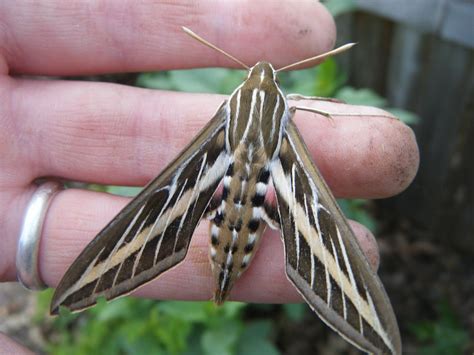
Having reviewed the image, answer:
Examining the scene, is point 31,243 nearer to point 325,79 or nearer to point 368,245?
point 368,245

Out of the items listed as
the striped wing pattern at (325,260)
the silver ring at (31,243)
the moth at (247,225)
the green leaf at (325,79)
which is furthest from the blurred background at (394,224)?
the striped wing pattern at (325,260)

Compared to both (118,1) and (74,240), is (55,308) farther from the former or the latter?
(118,1)

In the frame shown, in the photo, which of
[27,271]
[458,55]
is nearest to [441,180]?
[458,55]

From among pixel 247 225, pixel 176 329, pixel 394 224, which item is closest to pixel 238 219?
pixel 247 225

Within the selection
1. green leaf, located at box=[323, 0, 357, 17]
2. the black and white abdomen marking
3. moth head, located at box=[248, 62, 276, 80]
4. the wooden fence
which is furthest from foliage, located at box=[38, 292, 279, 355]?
the wooden fence

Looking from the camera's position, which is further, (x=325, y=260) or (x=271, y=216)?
(x=271, y=216)

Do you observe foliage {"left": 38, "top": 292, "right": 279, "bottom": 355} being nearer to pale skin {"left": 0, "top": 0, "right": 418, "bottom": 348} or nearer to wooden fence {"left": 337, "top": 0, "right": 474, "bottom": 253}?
pale skin {"left": 0, "top": 0, "right": 418, "bottom": 348}
